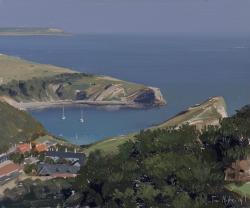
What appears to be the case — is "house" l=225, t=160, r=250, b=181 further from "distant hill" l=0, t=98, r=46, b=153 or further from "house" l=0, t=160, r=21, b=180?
"distant hill" l=0, t=98, r=46, b=153

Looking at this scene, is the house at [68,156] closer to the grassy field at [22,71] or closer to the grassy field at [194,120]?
the grassy field at [194,120]

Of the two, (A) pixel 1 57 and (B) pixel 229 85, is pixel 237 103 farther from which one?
(A) pixel 1 57

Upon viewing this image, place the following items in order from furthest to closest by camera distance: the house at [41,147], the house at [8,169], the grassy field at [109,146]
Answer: the house at [41,147] < the grassy field at [109,146] < the house at [8,169]

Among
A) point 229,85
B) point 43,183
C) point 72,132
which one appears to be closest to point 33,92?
point 72,132

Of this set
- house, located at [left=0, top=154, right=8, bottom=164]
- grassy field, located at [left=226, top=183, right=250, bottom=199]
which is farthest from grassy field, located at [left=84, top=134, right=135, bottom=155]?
grassy field, located at [left=226, top=183, right=250, bottom=199]
